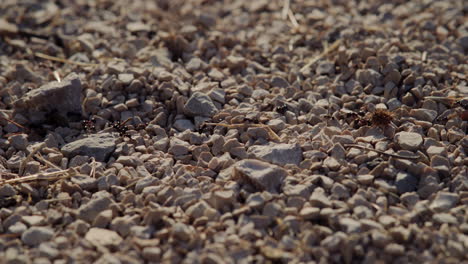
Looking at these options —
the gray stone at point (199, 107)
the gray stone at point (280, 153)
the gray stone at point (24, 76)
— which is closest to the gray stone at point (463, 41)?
the gray stone at point (280, 153)

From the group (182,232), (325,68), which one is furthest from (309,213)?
(325,68)

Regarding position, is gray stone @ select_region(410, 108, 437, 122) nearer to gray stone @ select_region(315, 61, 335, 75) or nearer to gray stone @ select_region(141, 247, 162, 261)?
gray stone @ select_region(315, 61, 335, 75)

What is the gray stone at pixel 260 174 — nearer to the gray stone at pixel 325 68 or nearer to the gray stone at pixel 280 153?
the gray stone at pixel 280 153

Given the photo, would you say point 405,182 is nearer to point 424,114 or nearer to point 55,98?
point 424,114

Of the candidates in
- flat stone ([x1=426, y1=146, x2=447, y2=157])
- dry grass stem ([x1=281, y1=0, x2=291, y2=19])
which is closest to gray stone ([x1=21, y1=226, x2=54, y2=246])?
flat stone ([x1=426, y1=146, x2=447, y2=157])

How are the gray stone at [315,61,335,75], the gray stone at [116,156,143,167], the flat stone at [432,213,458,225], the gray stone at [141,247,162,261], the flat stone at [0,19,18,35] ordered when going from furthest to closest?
1. the flat stone at [0,19,18,35]
2. the gray stone at [315,61,335,75]
3. the gray stone at [116,156,143,167]
4. the flat stone at [432,213,458,225]
5. the gray stone at [141,247,162,261]

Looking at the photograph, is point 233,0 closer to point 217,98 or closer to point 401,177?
point 217,98

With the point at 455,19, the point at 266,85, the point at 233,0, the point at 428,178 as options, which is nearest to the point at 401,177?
the point at 428,178
